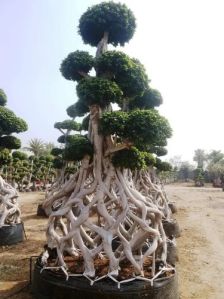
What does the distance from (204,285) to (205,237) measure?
7220 millimetres

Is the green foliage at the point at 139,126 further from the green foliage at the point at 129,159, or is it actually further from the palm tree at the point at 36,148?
the palm tree at the point at 36,148

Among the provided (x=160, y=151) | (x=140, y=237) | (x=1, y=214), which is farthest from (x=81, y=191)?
(x=160, y=151)

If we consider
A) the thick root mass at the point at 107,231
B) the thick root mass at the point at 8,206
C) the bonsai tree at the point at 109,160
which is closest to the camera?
the thick root mass at the point at 107,231

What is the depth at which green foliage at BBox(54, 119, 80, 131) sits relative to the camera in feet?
81.9

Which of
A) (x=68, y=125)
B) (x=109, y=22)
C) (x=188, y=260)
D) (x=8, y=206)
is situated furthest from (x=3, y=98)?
(x=188, y=260)

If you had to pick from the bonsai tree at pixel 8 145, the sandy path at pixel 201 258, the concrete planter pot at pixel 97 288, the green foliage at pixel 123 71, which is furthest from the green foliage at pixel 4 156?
the concrete planter pot at pixel 97 288

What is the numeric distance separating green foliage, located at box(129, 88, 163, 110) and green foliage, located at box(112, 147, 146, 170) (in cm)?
549

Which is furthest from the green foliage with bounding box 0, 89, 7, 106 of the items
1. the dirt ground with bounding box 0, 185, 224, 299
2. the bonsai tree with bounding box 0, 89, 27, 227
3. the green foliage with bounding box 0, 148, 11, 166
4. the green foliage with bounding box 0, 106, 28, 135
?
the dirt ground with bounding box 0, 185, 224, 299

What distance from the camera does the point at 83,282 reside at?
815cm

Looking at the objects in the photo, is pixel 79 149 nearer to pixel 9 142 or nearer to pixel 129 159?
pixel 129 159

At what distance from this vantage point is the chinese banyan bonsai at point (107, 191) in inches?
330

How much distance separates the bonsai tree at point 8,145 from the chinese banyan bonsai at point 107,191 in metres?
5.01

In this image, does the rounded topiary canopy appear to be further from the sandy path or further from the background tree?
the background tree

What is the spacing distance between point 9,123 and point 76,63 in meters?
5.57
